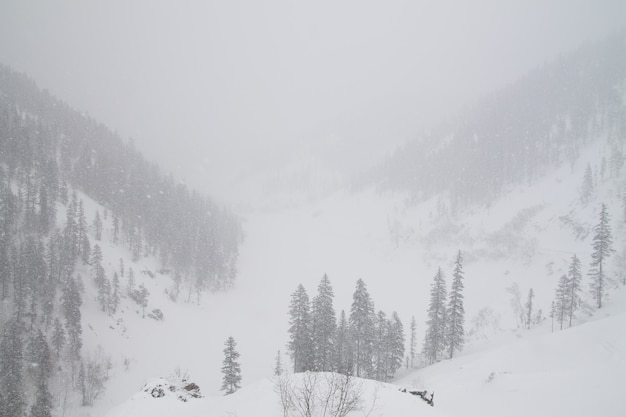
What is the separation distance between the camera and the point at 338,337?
36.7 m

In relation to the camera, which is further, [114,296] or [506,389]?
[114,296]

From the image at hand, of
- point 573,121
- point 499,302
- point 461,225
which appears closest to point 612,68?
point 573,121

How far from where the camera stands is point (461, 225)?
94625mm

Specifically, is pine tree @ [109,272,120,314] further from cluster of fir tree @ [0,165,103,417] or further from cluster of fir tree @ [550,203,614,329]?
cluster of fir tree @ [550,203,614,329]

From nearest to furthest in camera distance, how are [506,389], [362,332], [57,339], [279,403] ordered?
1. [279,403]
2. [506,389]
3. [362,332]
4. [57,339]

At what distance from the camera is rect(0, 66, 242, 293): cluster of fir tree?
6450 cm

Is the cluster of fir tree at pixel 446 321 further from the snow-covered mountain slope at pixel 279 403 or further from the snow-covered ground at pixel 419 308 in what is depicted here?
the snow-covered mountain slope at pixel 279 403

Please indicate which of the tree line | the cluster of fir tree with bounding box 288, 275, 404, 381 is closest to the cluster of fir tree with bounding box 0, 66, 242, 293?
the tree line

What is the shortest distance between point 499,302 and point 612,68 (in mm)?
117968

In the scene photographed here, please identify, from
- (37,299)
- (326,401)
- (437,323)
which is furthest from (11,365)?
(437,323)

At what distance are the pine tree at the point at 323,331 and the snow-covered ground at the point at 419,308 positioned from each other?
9898mm

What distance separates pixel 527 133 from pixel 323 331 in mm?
121345

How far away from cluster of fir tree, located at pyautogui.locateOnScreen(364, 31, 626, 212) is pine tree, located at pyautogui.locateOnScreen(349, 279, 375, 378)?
80.4 meters

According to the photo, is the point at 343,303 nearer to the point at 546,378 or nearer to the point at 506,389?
the point at 506,389
